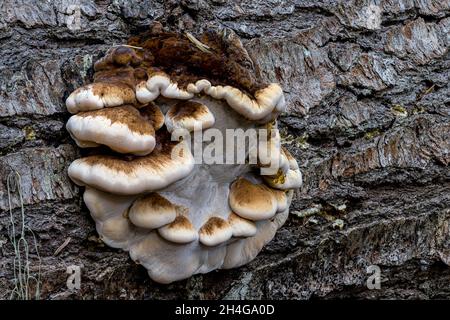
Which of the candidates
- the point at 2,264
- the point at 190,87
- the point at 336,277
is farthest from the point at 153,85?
the point at 336,277

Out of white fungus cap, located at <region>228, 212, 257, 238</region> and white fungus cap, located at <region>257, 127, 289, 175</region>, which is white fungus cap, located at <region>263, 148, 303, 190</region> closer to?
white fungus cap, located at <region>257, 127, 289, 175</region>

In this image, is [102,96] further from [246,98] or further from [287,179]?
[287,179]

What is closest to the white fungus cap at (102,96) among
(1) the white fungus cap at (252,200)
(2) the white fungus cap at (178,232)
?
(2) the white fungus cap at (178,232)

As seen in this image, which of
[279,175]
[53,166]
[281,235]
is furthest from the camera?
[281,235]

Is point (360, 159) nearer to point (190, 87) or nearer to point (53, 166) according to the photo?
point (190, 87)

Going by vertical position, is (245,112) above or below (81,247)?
above

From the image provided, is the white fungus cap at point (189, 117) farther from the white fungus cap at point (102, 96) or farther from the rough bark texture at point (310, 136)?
the rough bark texture at point (310, 136)

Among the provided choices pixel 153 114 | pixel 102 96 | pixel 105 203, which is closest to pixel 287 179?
pixel 153 114
